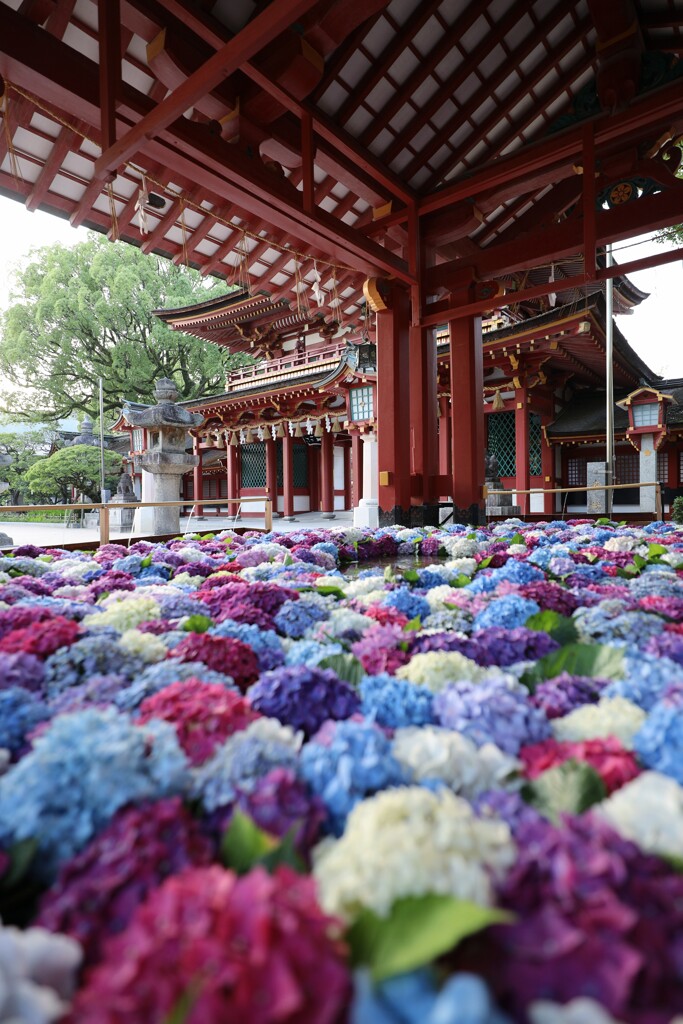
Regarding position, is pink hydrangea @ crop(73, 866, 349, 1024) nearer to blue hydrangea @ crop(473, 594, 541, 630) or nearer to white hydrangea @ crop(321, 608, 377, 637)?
white hydrangea @ crop(321, 608, 377, 637)

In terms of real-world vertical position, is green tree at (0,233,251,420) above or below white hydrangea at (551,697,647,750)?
above

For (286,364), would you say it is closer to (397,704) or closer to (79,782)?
(397,704)

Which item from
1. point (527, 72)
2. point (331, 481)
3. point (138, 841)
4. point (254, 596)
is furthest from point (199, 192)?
point (331, 481)

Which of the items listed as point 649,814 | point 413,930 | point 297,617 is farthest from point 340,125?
point 413,930

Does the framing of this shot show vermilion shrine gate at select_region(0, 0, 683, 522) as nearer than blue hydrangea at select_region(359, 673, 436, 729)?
No

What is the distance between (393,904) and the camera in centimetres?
61

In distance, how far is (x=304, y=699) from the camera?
1228 mm

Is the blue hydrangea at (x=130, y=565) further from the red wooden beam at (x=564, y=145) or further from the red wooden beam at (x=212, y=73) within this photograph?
the red wooden beam at (x=564, y=145)

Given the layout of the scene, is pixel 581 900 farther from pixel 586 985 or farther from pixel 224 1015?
pixel 224 1015

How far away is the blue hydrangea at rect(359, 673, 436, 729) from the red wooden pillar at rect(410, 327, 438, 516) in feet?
18.2

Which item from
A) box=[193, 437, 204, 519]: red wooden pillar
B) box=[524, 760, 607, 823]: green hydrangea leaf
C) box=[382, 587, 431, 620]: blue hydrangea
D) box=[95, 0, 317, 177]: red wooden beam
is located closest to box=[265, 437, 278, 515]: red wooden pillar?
box=[193, 437, 204, 519]: red wooden pillar

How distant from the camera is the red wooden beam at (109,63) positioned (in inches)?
135

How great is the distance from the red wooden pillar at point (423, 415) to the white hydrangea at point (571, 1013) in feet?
20.7

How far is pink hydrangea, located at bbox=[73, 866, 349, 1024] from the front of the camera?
0.48m
